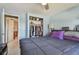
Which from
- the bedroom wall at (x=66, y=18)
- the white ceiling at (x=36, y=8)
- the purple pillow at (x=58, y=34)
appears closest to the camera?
the white ceiling at (x=36, y=8)

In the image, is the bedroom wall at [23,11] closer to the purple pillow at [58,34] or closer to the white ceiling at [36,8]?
the white ceiling at [36,8]

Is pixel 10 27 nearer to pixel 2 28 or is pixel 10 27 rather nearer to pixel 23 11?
pixel 2 28

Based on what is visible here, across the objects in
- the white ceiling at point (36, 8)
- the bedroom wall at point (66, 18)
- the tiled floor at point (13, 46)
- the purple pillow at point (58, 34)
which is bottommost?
the tiled floor at point (13, 46)

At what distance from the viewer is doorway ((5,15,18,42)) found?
1336 mm

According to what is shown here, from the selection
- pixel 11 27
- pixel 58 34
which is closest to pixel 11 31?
pixel 11 27

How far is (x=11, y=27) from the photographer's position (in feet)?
4.44

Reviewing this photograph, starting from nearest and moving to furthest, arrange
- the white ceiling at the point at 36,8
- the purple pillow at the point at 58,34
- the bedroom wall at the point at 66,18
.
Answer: the white ceiling at the point at 36,8 < the bedroom wall at the point at 66,18 < the purple pillow at the point at 58,34

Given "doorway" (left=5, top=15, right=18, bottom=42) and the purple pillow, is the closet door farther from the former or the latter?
the purple pillow

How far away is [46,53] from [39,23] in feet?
1.83

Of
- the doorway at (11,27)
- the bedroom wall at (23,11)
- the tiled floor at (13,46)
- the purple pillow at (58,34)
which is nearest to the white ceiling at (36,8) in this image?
the bedroom wall at (23,11)

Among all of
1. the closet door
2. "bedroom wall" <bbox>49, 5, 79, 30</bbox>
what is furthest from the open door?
"bedroom wall" <bbox>49, 5, 79, 30</bbox>

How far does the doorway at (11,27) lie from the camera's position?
134 cm

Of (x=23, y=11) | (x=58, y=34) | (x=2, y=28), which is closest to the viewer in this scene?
(x=2, y=28)
